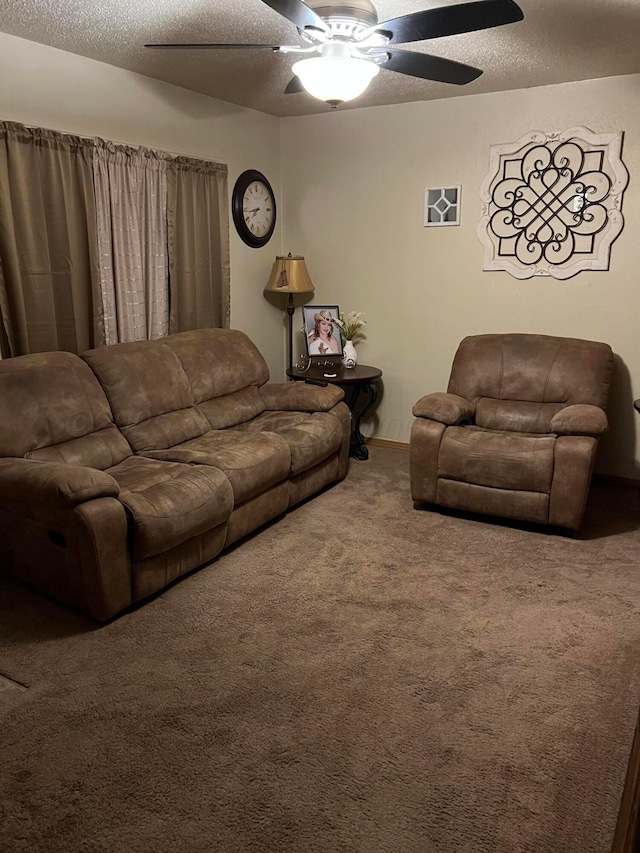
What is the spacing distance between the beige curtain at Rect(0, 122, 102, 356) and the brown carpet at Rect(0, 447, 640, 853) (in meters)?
1.35

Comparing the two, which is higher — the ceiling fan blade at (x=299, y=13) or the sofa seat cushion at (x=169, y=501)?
the ceiling fan blade at (x=299, y=13)

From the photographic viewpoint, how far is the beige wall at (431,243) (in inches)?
166

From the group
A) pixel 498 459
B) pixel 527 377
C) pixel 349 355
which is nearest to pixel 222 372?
pixel 349 355

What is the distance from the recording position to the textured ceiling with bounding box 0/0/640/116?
2.85 metres

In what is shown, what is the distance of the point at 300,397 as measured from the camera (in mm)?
4387

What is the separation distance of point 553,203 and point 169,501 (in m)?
3.12

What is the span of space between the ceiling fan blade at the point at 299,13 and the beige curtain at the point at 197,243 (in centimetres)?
207

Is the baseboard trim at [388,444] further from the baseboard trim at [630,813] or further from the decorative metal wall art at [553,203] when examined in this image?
the baseboard trim at [630,813]

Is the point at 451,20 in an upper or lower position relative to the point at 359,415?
upper

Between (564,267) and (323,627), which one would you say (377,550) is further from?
(564,267)

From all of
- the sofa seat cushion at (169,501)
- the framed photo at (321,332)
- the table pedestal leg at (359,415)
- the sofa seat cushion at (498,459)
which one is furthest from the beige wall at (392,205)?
the sofa seat cushion at (169,501)

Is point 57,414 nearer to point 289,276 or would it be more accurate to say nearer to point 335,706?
point 335,706

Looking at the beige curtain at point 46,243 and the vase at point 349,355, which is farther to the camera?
the vase at point 349,355

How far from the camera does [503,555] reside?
3.41m
